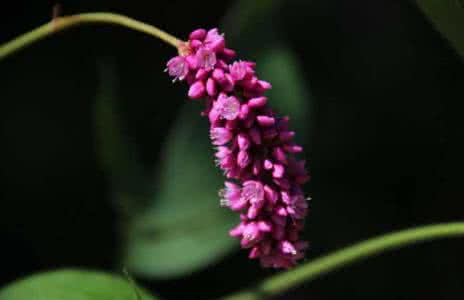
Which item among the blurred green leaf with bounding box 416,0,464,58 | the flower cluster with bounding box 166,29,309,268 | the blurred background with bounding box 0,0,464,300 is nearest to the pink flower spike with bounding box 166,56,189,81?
the flower cluster with bounding box 166,29,309,268

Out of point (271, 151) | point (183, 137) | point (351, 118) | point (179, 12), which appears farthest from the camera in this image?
point (351, 118)

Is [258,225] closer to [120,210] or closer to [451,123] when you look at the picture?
[120,210]

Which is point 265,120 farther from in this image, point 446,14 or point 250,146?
point 446,14

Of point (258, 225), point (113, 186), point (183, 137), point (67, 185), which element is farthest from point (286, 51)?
point (258, 225)

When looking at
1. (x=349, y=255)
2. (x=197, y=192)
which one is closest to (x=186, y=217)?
(x=197, y=192)

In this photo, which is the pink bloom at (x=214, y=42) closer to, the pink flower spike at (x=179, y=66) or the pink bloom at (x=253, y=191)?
the pink flower spike at (x=179, y=66)

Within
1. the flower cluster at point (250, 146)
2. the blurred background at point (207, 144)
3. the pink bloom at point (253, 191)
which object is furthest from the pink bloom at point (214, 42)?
the blurred background at point (207, 144)

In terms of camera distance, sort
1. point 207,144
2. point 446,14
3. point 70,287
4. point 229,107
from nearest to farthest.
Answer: point 229,107
point 446,14
point 70,287
point 207,144
